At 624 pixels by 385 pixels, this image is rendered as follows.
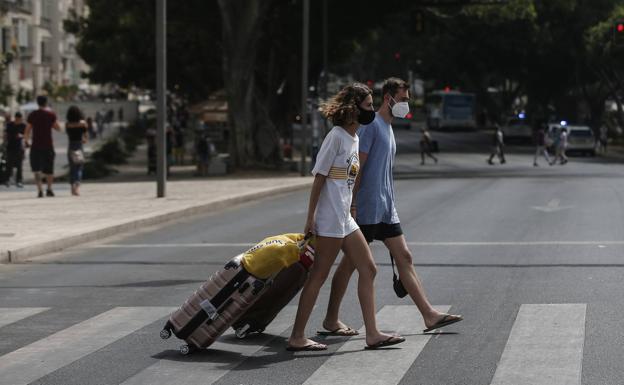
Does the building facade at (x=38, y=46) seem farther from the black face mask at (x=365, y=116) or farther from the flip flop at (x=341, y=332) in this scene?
the black face mask at (x=365, y=116)

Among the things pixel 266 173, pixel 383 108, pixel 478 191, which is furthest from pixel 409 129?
pixel 383 108

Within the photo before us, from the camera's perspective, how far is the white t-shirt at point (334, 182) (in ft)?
27.9

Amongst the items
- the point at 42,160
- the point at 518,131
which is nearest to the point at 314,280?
the point at 42,160

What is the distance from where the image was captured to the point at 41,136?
23.7 meters

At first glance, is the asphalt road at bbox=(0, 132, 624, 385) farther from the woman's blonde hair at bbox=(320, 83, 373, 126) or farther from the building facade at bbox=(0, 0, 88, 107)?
the building facade at bbox=(0, 0, 88, 107)

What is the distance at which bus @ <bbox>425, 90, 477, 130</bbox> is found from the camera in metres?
94.9

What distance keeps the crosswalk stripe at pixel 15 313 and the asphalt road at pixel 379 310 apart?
0.05ft

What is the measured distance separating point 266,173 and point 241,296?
95.8 feet

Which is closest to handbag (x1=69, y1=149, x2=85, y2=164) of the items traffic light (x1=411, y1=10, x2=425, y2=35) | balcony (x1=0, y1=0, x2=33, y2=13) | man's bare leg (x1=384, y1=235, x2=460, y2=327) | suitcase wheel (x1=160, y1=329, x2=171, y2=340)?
man's bare leg (x1=384, y1=235, x2=460, y2=327)

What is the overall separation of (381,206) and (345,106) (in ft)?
2.86

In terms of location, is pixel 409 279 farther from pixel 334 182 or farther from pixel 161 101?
pixel 161 101

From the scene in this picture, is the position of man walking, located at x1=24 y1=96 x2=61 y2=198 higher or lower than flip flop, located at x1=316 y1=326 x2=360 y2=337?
higher

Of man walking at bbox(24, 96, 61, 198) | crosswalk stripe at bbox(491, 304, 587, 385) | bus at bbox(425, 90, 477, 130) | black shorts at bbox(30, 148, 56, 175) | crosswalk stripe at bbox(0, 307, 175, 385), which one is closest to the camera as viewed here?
crosswalk stripe at bbox(491, 304, 587, 385)

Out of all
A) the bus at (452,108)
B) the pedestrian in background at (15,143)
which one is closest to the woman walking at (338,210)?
the pedestrian in background at (15,143)
